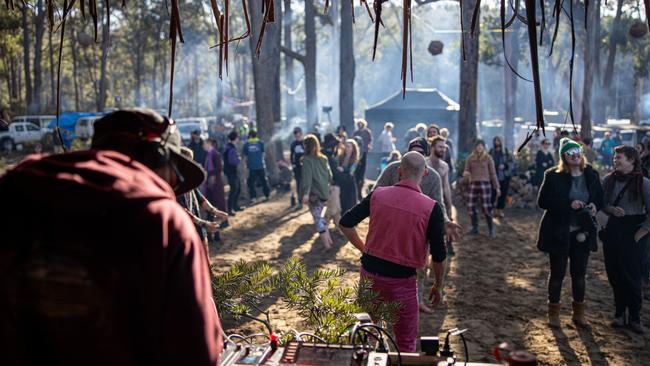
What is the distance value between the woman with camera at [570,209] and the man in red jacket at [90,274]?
5.31 m

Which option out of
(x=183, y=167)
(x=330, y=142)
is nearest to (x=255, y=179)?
(x=330, y=142)

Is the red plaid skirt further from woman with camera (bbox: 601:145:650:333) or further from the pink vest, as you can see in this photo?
the pink vest

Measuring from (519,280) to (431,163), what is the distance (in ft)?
6.80

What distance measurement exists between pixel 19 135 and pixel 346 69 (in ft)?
64.5

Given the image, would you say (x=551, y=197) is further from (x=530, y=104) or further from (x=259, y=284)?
(x=530, y=104)

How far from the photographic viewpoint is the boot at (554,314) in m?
6.78

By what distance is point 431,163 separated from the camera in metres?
8.17

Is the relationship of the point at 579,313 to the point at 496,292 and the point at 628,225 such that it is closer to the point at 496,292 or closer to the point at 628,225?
the point at 628,225

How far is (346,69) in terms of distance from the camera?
25.6m

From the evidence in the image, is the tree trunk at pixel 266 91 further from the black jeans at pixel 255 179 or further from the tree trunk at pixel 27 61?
the tree trunk at pixel 27 61

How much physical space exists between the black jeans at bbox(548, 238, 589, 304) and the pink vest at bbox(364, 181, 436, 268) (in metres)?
2.24

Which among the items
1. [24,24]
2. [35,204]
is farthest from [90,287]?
[24,24]

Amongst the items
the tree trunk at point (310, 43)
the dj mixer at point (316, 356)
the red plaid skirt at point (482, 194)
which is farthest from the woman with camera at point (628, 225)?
the tree trunk at point (310, 43)

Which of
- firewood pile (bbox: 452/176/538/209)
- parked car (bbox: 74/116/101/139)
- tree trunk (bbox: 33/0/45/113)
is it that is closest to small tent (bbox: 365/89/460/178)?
firewood pile (bbox: 452/176/538/209)
